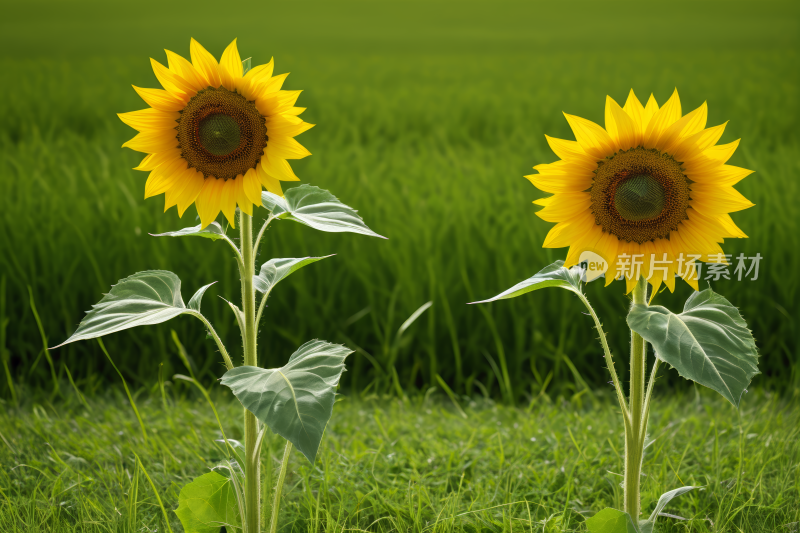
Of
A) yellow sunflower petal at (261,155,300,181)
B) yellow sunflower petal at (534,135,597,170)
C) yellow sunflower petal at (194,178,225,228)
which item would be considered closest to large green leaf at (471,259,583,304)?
yellow sunflower petal at (534,135,597,170)

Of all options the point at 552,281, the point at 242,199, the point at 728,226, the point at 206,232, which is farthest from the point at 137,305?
the point at 728,226

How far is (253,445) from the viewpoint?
1404mm

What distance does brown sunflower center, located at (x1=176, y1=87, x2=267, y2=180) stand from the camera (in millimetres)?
1325

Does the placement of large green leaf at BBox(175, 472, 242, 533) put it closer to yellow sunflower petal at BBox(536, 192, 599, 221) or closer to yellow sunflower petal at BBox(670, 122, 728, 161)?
yellow sunflower petal at BBox(536, 192, 599, 221)

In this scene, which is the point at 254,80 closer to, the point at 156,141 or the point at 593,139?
the point at 156,141

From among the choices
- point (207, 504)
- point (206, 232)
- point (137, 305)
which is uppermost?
point (206, 232)

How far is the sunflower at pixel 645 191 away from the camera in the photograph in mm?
1281

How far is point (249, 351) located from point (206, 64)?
0.54 m

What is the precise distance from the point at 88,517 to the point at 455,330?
63.2 inches

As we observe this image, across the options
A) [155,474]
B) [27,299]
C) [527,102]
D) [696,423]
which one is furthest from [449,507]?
[527,102]

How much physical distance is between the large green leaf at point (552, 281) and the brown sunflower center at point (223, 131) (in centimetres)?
52

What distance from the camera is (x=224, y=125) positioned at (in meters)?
1.32

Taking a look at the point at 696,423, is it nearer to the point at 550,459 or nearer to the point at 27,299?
the point at 550,459

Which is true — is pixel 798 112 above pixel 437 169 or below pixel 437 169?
above
